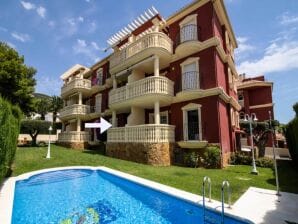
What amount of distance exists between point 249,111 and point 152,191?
80.6 ft

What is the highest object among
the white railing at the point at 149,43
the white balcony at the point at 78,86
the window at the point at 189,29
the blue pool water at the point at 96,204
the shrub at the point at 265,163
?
the window at the point at 189,29

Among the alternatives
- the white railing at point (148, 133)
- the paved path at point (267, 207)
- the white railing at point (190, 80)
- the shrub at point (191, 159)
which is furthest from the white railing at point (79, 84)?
the paved path at point (267, 207)

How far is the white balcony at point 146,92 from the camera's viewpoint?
15.1 meters

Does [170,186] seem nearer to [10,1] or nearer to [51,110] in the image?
[10,1]

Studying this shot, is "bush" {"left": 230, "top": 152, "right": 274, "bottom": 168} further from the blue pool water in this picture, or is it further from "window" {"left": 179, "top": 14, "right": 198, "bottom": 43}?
"window" {"left": 179, "top": 14, "right": 198, "bottom": 43}

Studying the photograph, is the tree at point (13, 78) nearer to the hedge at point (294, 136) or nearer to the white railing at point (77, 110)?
the white railing at point (77, 110)

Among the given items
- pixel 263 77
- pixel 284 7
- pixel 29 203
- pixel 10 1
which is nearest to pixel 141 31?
pixel 10 1

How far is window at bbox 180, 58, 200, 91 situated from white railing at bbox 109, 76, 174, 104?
1291 mm

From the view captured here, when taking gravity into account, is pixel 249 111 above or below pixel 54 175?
above

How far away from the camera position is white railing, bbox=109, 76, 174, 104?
15078 mm

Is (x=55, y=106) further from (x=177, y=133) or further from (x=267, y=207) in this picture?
(x=267, y=207)

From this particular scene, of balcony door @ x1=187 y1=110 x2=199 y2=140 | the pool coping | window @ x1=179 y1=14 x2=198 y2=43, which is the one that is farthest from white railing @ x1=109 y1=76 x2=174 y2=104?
the pool coping

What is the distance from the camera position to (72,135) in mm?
24422

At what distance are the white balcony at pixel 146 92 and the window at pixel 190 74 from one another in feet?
4.23
